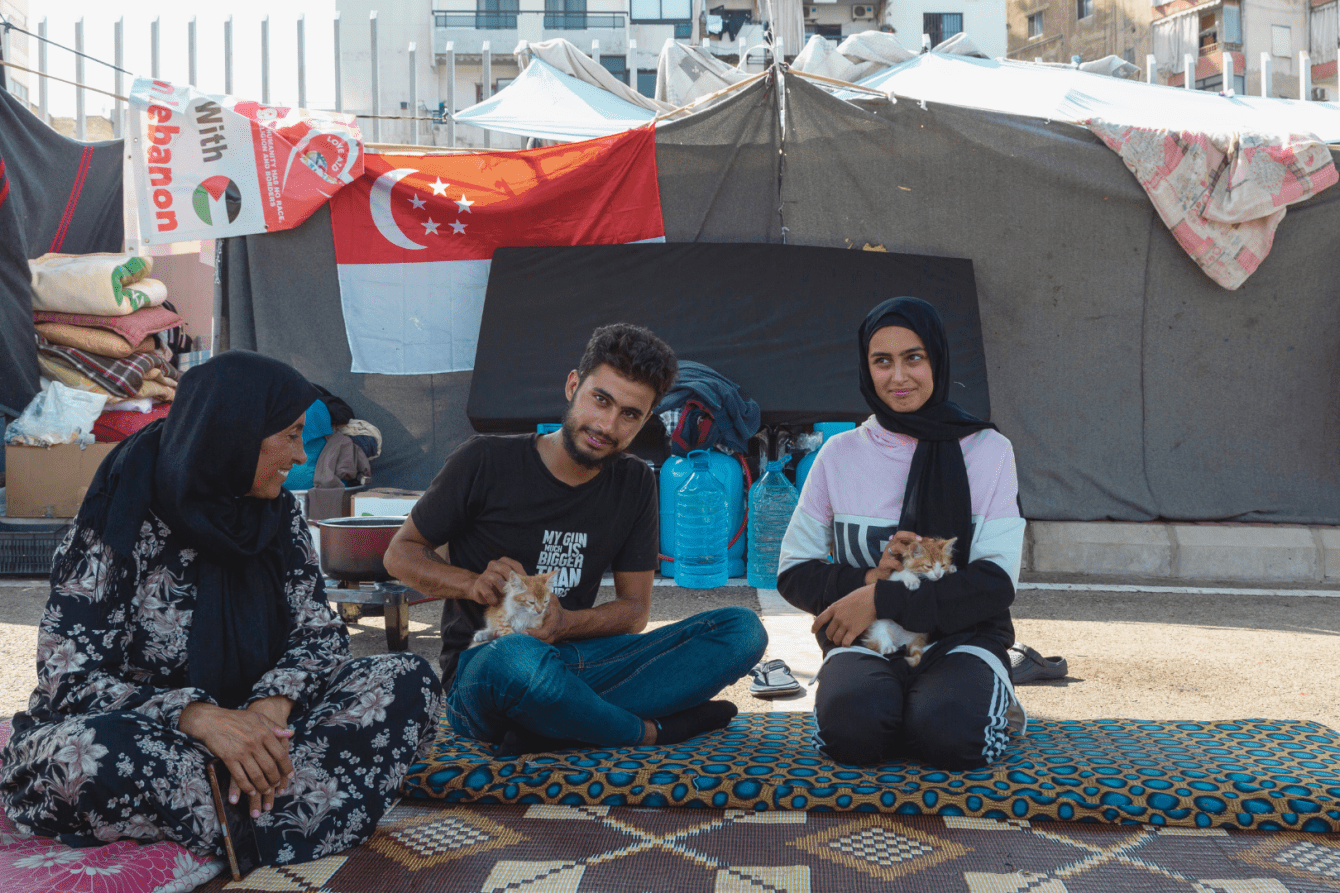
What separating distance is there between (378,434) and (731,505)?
2.20m

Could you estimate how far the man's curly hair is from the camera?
255cm

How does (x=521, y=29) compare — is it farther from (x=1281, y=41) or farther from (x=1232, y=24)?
(x=1281, y=41)

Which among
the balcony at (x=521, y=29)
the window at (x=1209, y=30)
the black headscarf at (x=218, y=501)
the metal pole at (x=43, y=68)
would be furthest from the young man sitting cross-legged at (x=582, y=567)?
the window at (x=1209, y=30)

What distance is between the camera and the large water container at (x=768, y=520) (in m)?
5.50

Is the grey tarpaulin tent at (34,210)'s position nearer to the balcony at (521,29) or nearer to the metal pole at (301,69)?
the metal pole at (301,69)

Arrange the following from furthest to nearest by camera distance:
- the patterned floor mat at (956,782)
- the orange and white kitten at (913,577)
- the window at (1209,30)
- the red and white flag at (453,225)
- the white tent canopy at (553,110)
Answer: the window at (1209,30)
the white tent canopy at (553,110)
the red and white flag at (453,225)
the orange and white kitten at (913,577)
the patterned floor mat at (956,782)

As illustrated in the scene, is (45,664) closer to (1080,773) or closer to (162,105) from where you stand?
(1080,773)

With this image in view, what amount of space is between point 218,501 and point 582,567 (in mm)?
947

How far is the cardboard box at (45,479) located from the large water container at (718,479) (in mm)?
3142

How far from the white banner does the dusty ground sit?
231 cm

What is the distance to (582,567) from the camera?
270 centimetres

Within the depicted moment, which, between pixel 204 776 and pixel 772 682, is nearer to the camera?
pixel 204 776

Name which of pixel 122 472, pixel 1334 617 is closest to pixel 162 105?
pixel 122 472

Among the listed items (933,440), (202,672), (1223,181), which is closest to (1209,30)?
(1223,181)
